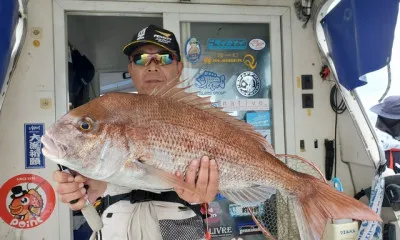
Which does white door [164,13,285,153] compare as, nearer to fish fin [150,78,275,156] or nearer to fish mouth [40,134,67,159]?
fish fin [150,78,275,156]

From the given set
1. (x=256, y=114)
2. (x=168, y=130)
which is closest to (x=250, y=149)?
(x=168, y=130)

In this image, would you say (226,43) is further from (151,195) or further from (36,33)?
(151,195)

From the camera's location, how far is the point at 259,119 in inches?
140

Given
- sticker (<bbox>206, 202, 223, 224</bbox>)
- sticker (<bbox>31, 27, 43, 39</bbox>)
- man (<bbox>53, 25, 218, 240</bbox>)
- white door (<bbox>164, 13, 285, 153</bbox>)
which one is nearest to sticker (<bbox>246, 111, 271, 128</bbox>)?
white door (<bbox>164, 13, 285, 153</bbox>)

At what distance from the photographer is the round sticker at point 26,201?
300cm

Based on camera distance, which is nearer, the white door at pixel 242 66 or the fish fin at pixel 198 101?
the fish fin at pixel 198 101

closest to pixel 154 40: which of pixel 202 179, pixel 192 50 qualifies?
pixel 202 179

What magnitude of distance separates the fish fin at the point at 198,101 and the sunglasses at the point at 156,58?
0.40 meters

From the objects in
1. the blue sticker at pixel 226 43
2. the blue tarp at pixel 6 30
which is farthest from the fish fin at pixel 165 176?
the blue sticker at pixel 226 43

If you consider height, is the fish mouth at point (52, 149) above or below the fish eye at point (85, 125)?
below

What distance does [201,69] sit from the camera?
3477mm

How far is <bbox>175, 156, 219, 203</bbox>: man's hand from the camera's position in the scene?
134 cm

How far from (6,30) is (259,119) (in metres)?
2.49

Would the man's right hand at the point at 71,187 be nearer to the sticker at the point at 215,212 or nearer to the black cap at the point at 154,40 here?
the black cap at the point at 154,40
